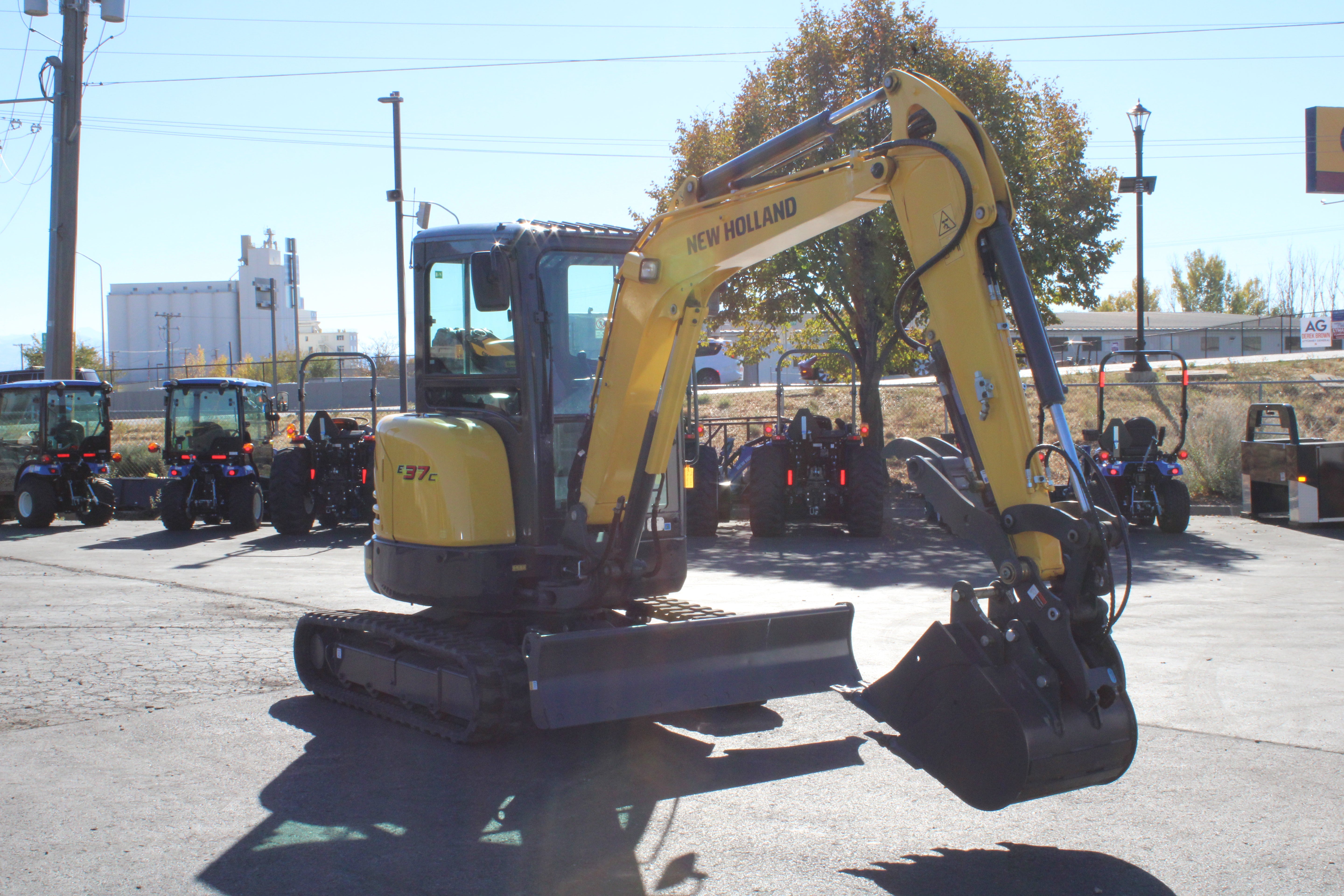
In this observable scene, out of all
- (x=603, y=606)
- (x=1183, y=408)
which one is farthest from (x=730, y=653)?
(x=1183, y=408)

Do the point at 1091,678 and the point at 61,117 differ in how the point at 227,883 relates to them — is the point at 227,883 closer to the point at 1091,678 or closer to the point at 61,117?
the point at 1091,678

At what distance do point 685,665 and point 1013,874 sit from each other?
2340mm

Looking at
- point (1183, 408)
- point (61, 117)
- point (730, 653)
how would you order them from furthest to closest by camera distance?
point (61, 117), point (1183, 408), point (730, 653)

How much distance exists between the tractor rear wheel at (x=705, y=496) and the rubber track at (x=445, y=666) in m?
8.31

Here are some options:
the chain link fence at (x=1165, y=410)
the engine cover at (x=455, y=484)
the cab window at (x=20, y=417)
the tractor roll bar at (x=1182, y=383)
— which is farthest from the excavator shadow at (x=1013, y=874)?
→ the cab window at (x=20, y=417)

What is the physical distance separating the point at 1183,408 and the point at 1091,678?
41.5ft

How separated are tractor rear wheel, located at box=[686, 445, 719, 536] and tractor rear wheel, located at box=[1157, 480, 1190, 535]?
6148 mm

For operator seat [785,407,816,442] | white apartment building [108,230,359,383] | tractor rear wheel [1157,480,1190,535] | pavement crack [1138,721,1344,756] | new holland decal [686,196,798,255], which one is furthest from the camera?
white apartment building [108,230,359,383]

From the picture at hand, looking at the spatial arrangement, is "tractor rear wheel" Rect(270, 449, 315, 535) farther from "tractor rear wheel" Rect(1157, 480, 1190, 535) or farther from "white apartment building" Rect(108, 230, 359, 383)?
"white apartment building" Rect(108, 230, 359, 383)

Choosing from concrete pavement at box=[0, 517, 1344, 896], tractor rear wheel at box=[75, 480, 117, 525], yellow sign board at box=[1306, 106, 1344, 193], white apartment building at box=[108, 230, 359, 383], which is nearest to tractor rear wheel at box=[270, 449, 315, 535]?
tractor rear wheel at box=[75, 480, 117, 525]

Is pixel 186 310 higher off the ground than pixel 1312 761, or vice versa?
pixel 186 310

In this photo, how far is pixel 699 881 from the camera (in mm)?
4430

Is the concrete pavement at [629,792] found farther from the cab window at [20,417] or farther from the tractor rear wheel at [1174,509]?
the cab window at [20,417]

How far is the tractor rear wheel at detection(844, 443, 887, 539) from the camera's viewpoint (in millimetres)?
15430
